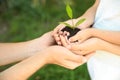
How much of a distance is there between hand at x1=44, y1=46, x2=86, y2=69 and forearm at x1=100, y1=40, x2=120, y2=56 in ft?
0.33

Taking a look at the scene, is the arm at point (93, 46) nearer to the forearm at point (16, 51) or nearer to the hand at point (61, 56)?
the hand at point (61, 56)

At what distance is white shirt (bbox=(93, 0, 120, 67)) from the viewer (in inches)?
61.2

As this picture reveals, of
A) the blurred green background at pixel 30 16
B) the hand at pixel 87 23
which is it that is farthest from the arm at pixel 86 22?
the blurred green background at pixel 30 16

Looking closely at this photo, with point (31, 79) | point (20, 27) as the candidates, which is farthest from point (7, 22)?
point (31, 79)

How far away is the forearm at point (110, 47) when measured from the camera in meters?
1.53

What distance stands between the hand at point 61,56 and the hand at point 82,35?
0.06 metres

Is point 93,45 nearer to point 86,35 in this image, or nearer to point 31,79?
point 86,35

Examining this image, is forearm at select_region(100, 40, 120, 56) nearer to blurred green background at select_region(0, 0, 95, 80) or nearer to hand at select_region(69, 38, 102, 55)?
hand at select_region(69, 38, 102, 55)

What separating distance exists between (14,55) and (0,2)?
1411mm

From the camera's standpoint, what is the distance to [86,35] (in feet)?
4.97

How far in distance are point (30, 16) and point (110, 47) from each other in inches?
58.9

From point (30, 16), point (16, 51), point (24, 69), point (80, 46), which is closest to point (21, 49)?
point (16, 51)

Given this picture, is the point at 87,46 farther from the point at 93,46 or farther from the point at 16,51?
the point at 16,51

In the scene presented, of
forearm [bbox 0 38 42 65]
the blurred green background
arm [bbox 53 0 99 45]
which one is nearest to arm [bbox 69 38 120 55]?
arm [bbox 53 0 99 45]
